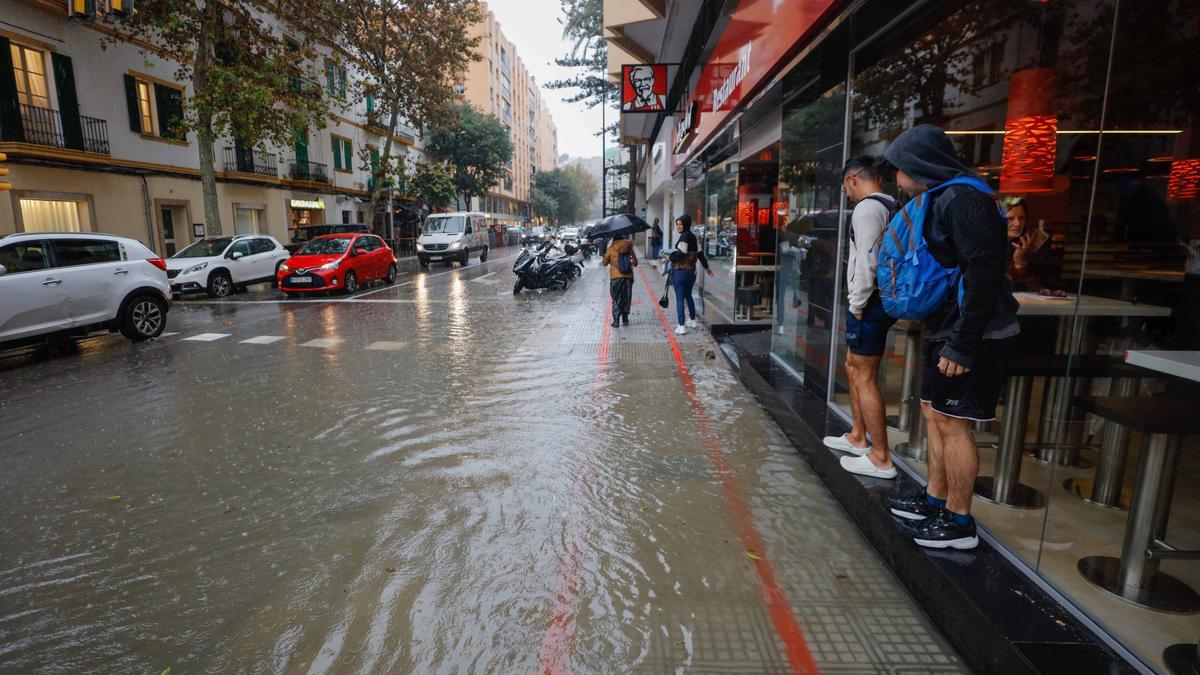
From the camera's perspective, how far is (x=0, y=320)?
7383 millimetres

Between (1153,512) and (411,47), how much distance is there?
27940 mm

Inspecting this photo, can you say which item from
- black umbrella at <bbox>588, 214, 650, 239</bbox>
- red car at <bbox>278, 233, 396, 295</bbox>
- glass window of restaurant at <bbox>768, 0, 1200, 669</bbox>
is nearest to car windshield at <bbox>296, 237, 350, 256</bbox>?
red car at <bbox>278, 233, 396, 295</bbox>

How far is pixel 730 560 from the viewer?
312cm

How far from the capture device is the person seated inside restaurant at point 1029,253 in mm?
4914

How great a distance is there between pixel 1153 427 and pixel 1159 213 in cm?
335

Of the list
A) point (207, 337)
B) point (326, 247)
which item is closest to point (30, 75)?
point (326, 247)

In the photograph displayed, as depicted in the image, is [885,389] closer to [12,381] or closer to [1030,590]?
[1030,590]

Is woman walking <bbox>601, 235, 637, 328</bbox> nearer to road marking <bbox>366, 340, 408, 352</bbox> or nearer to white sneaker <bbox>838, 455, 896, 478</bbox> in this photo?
road marking <bbox>366, 340, 408, 352</bbox>

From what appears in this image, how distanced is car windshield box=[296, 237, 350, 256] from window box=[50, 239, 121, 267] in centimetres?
718

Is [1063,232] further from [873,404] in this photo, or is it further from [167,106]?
[167,106]

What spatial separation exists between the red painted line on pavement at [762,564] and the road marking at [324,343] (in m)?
5.80

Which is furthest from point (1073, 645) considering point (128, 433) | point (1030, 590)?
point (128, 433)

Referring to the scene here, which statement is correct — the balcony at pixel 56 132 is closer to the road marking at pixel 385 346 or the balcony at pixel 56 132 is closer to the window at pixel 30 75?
the window at pixel 30 75

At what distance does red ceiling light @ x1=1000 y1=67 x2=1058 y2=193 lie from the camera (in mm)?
4418
